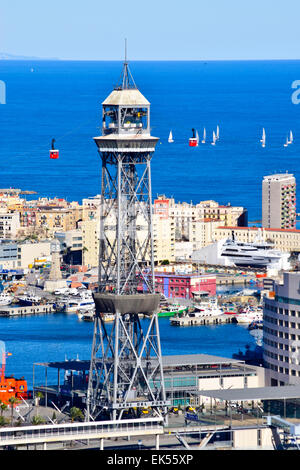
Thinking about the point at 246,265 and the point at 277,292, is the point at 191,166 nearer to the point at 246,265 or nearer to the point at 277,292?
the point at 246,265

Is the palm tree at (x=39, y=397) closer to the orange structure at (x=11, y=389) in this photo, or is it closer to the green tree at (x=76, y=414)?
the orange structure at (x=11, y=389)

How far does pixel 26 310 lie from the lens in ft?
229

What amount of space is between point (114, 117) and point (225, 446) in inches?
387

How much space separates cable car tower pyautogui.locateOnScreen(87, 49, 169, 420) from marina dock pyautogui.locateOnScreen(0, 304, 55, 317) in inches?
1204

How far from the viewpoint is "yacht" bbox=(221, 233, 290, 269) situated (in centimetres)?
8356

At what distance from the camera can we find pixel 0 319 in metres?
68.2

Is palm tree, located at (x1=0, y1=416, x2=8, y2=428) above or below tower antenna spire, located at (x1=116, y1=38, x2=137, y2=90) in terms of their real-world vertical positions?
below

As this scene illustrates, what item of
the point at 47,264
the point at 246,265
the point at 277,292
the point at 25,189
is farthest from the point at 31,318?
the point at 25,189

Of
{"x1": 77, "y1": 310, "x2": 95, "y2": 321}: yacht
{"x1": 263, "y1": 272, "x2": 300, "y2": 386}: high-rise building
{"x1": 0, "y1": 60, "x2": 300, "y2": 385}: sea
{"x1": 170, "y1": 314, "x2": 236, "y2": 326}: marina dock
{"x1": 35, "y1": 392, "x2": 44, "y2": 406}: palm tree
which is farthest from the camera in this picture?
{"x1": 77, "y1": 310, "x2": 95, "y2": 321}: yacht

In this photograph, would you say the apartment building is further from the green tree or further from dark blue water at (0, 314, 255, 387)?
the green tree

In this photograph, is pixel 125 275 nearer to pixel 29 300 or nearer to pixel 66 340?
pixel 66 340

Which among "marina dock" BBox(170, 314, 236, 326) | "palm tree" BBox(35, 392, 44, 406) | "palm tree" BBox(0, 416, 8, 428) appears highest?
"marina dock" BBox(170, 314, 236, 326)

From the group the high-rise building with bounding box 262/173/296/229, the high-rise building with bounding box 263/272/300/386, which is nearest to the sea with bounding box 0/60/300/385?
the high-rise building with bounding box 262/173/296/229

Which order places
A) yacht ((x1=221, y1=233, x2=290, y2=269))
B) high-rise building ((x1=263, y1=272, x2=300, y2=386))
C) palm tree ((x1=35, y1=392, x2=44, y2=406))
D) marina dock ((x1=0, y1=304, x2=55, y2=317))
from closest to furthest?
1. palm tree ((x1=35, y1=392, x2=44, y2=406))
2. high-rise building ((x1=263, y1=272, x2=300, y2=386))
3. marina dock ((x1=0, y1=304, x2=55, y2=317))
4. yacht ((x1=221, y1=233, x2=290, y2=269))
